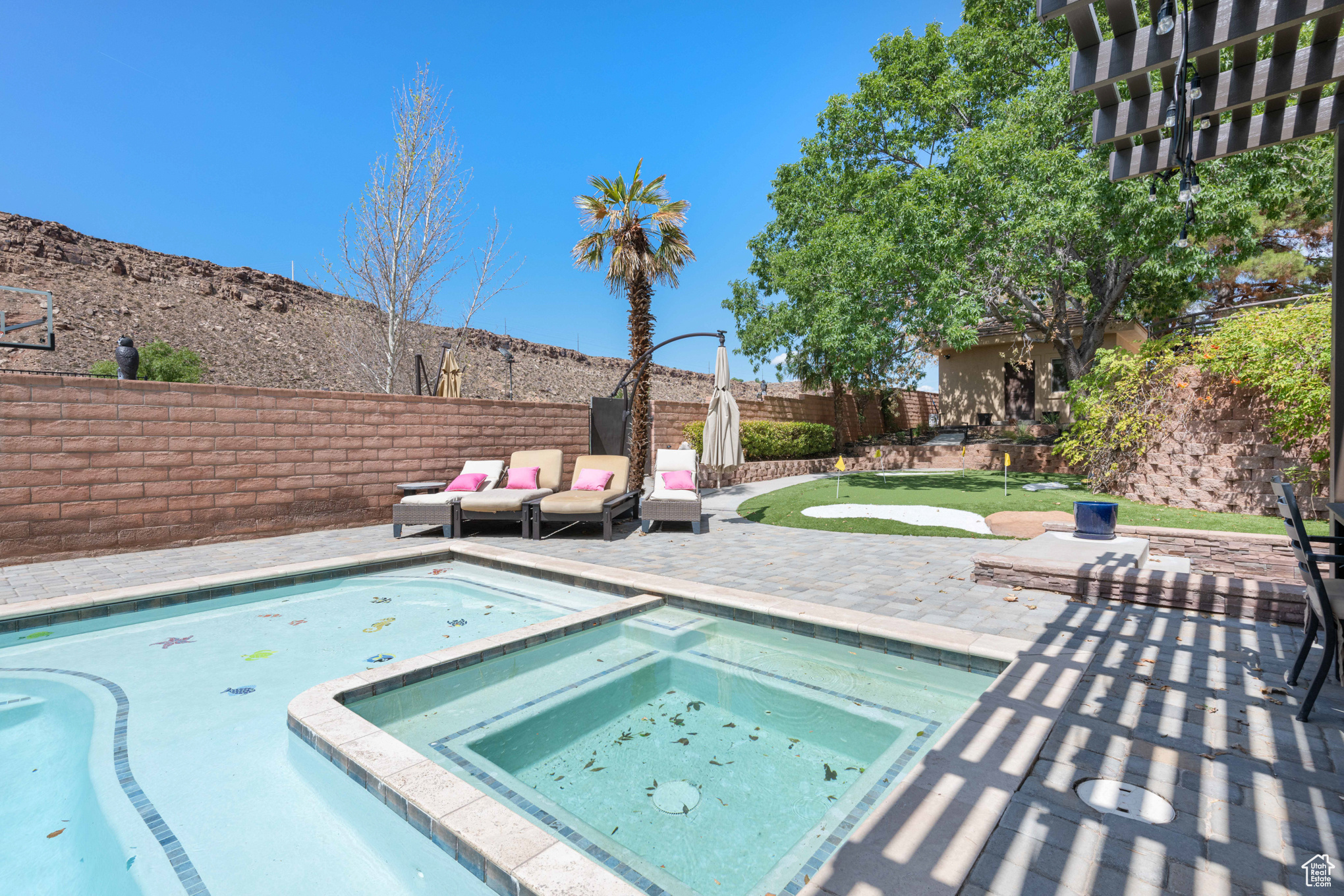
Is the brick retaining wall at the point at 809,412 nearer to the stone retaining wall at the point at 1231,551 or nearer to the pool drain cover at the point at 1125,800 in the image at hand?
the stone retaining wall at the point at 1231,551

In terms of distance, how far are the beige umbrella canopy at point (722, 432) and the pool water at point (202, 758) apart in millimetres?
4048

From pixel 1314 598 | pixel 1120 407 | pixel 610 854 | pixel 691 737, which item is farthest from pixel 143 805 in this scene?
pixel 1120 407

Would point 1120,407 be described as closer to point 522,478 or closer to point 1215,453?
point 1215,453

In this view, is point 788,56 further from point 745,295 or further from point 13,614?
point 13,614

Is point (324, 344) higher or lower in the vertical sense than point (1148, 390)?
higher

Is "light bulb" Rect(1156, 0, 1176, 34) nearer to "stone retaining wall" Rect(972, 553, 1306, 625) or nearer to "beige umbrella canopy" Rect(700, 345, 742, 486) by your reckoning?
"stone retaining wall" Rect(972, 553, 1306, 625)

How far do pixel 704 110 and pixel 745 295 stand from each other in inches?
218

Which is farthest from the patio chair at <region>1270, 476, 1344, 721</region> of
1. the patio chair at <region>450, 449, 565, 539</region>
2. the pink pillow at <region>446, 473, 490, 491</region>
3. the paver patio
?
the pink pillow at <region>446, 473, 490, 491</region>

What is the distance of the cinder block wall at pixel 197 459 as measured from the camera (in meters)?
6.59

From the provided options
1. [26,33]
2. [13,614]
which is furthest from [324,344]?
[13,614]

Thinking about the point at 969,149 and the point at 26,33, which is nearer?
the point at 969,149

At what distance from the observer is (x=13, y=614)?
4562mm

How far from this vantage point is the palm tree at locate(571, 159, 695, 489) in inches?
430

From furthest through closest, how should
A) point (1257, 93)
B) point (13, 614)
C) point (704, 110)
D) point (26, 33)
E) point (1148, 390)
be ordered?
point (704, 110), point (26, 33), point (1148, 390), point (13, 614), point (1257, 93)
